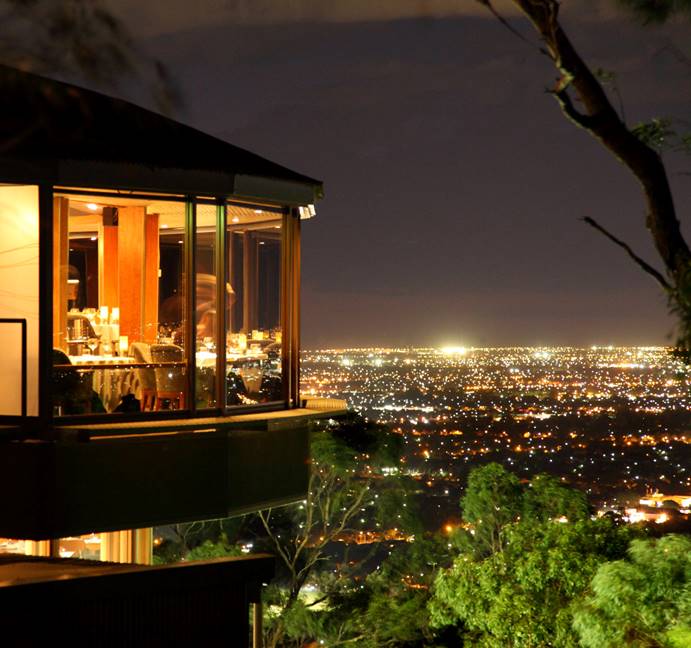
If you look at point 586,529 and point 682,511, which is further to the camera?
point 682,511

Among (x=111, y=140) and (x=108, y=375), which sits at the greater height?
(x=111, y=140)

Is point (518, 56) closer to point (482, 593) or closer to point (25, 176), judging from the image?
point (25, 176)

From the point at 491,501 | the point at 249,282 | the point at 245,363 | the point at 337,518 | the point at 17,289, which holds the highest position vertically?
the point at 249,282

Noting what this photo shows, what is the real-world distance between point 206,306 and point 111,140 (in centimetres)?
153

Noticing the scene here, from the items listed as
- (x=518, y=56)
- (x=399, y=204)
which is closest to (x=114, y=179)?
(x=518, y=56)

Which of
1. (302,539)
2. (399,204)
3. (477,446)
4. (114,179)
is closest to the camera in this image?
(114,179)

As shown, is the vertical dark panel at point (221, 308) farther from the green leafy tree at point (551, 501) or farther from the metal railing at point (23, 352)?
the green leafy tree at point (551, 501)

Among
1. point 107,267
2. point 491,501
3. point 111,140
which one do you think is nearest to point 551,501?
point 491,501

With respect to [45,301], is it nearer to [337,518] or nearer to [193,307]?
[193,307]

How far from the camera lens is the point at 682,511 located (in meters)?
28.3

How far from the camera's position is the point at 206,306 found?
877cm

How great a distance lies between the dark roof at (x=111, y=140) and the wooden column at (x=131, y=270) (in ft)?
2.31

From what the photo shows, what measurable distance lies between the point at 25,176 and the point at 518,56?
390 cm

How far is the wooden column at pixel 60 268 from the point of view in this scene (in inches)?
318
